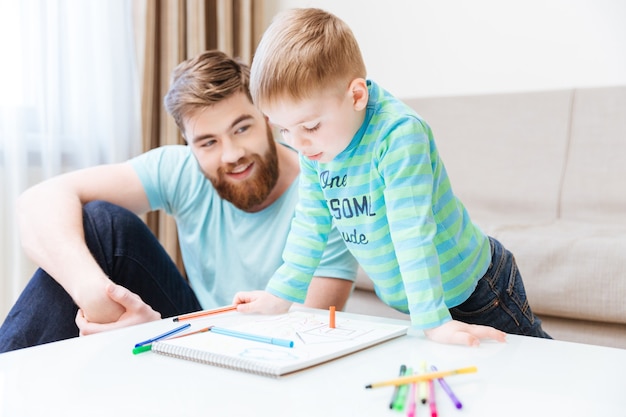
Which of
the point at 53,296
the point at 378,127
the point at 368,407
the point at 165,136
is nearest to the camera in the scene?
the point at 368,407

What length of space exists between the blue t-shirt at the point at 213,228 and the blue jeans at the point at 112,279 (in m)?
0.08

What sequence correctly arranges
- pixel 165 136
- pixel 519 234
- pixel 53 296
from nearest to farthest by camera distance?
pixel 53 296 → pixel 519 234 → pixel 165 136

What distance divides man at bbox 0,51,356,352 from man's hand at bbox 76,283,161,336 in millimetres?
89

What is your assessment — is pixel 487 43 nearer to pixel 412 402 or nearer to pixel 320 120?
pixel 320 120

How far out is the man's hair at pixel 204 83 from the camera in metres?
1.39

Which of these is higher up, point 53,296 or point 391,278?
point 391,278

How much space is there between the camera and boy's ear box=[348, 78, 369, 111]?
0.91m

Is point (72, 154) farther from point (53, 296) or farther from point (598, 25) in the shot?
point (598, 25)

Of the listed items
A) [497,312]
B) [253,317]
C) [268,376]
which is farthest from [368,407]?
[497,312]

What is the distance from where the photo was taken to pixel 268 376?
2.18 ft

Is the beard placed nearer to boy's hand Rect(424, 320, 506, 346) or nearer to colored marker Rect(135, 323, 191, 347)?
colored marker Rect(135, 323, 191, 347)

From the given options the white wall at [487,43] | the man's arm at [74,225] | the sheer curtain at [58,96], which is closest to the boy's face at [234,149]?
the man's arm at [74,225]

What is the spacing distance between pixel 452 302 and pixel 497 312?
0.11 m

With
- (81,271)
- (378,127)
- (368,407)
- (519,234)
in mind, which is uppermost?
(378,127)
